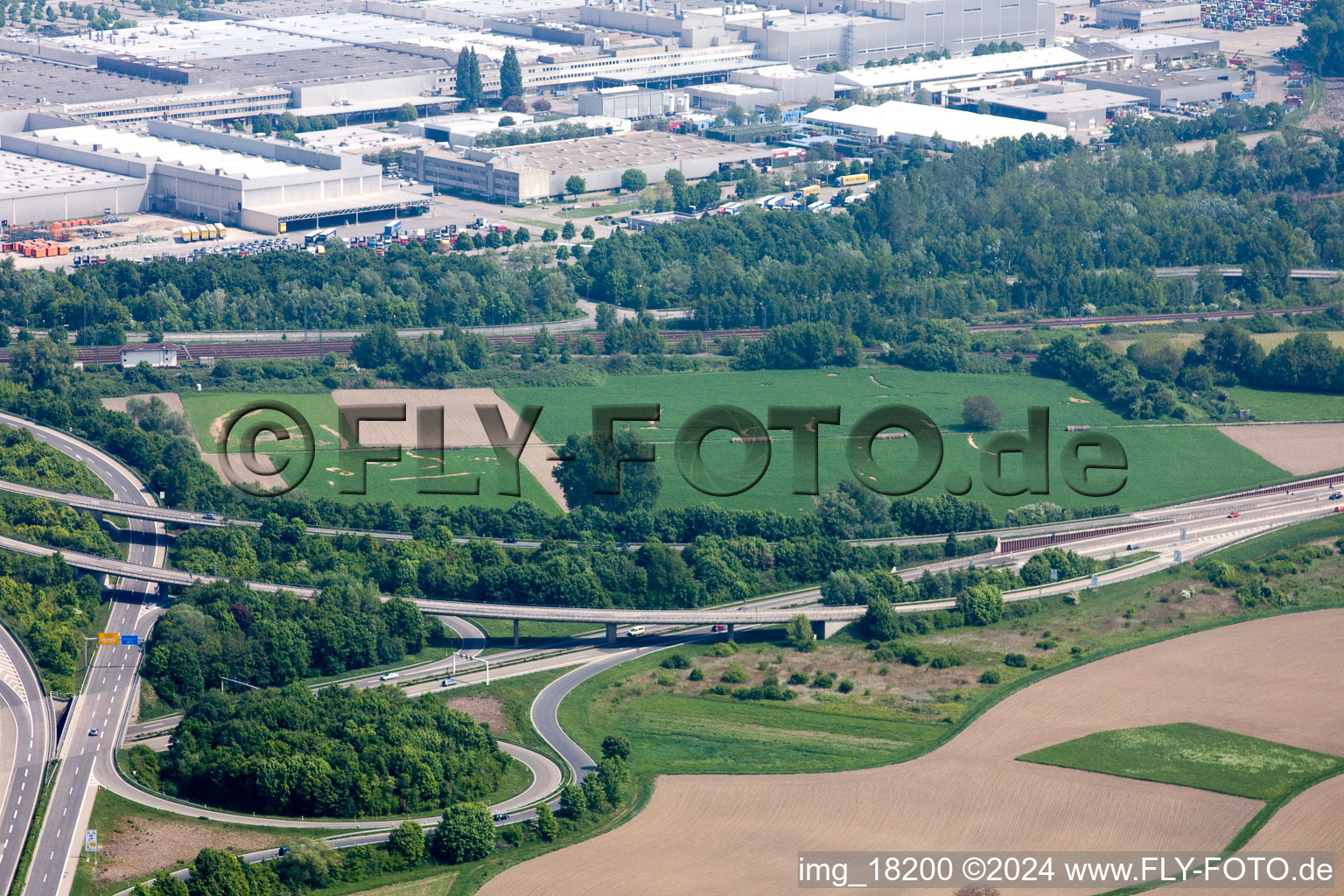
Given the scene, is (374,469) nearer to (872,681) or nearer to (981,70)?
(872,681)

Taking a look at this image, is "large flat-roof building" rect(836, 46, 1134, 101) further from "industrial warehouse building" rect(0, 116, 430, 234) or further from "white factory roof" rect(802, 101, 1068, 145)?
"industrial warehouse building" rect(0, 116, 430, 234)

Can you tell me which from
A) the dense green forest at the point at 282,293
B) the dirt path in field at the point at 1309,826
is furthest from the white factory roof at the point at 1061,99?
the dirt path in field at the point at 1309,826

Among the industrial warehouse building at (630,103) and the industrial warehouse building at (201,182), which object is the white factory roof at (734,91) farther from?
the industrial warehouse building at (201,182)

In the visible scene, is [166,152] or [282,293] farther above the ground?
[166,152]

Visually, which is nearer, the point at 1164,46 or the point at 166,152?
the point at 166,152

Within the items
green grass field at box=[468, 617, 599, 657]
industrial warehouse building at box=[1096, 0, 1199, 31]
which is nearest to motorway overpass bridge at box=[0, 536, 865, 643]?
green grass field at box=[468, 617, 599, 657]

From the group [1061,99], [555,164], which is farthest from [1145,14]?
[555,164]
